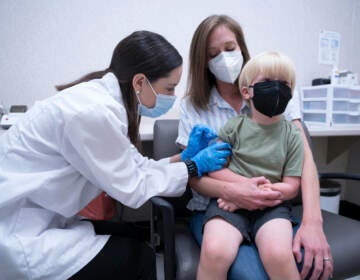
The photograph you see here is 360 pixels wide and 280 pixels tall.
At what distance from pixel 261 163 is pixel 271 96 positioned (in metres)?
0.26

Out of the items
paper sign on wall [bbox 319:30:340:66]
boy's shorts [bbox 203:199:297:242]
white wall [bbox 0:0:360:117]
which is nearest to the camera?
boy's shorts [bbox 203:199:297:242]

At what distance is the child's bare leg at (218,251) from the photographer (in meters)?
0.78

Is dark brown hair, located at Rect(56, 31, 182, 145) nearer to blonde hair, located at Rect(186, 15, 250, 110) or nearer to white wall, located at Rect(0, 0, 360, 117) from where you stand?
blonde hair, located at Rect(186, 15, 250, 110)

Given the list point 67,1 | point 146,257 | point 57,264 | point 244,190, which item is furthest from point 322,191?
point 67,1

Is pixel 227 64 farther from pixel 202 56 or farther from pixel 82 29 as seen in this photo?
pixel 82 29

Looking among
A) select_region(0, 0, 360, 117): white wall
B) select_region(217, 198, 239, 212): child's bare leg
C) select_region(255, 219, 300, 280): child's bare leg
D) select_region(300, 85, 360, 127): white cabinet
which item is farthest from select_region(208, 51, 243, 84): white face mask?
select_region(300, 85, 360, 127): white cabinet

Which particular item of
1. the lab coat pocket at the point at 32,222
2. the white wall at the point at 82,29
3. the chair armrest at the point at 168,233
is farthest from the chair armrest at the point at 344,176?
the lab coat pocket at the point at 32,222

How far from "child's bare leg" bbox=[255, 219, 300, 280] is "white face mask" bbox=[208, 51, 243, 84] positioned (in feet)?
2.20

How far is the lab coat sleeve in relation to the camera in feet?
2.69

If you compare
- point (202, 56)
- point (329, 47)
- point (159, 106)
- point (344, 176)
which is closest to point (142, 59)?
point (159, 106)

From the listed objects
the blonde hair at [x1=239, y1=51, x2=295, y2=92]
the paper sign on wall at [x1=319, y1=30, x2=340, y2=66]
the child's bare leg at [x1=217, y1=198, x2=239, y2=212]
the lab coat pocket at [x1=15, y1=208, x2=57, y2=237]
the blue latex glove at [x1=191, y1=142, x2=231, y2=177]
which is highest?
the paper sign on wall at [x1=319, y1=30, x2=340, y2=66]

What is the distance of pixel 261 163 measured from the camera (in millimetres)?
994

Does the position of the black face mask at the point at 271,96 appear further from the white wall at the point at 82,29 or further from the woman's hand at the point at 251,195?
the white wall at the point at 82,29

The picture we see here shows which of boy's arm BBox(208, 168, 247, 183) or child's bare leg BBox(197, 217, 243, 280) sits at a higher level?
boy's arm BBox(208, 168, 247, 183)
